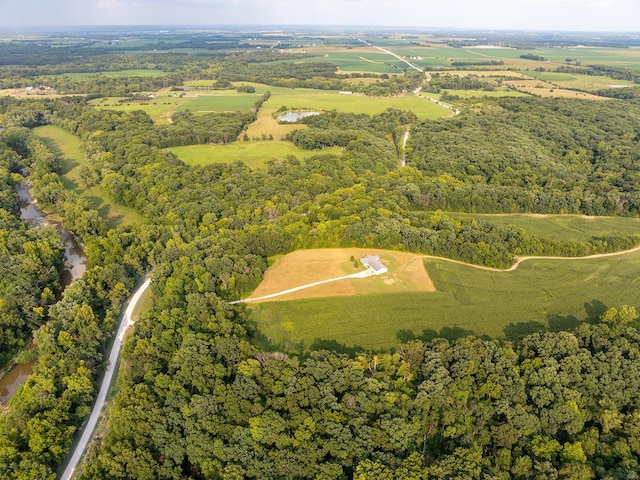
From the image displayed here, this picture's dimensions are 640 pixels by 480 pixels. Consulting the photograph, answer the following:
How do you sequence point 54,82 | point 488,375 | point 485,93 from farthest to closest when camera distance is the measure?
point 54,82 → point 485,93 → point 488,375

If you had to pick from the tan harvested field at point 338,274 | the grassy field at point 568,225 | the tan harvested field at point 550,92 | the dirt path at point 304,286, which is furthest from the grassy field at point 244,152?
the tan harvested field at point 550,92

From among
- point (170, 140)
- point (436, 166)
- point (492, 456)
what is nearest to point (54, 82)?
point (170, 140)

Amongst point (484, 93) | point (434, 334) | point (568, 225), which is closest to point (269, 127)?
point (568, 225)

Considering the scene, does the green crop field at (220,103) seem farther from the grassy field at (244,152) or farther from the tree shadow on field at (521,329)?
the tree shadow on field at (521,329)

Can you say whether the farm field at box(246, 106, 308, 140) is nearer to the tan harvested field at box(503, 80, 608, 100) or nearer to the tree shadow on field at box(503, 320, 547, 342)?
→ the tree shadow on field at box(503, 320, 547, 342)

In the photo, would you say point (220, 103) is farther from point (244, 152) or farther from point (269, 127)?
point (244, 152)

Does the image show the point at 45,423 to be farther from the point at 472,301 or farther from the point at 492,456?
the point at 472,301
